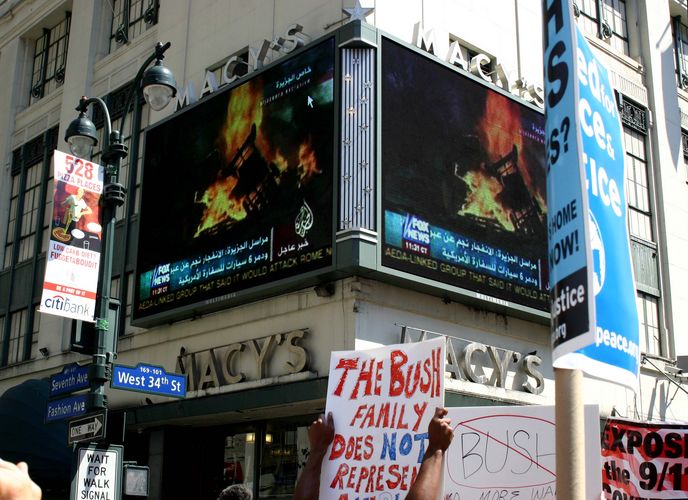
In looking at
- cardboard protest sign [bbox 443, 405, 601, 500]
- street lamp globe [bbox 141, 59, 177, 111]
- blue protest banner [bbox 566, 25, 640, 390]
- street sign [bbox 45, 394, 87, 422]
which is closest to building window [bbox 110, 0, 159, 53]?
street lamp globe [bbox 141, 59, 177, 111]

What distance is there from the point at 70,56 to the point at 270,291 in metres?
12.7

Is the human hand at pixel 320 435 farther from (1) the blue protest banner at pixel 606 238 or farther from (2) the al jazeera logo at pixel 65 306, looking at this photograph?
(2) the al jazeera logo at pixel 65 306

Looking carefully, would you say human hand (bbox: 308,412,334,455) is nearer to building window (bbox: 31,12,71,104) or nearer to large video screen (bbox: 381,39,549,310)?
large video screen (bbox: 381,39,549,310)

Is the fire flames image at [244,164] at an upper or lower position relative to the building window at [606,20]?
lower

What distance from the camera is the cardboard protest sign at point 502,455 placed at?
23.9ft

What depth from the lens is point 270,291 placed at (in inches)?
628

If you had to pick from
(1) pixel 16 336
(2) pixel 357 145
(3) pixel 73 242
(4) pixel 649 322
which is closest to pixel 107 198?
(3) pixel 73 242

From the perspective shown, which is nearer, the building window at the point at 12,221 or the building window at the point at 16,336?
the building window at the point at 16,336

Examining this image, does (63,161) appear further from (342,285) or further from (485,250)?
(485,250)

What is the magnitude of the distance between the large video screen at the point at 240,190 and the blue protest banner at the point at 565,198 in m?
9.99

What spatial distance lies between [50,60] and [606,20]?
15595mm

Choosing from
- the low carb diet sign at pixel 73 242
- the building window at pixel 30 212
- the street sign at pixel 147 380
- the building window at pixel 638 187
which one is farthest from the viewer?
the building window at pixel 30 212

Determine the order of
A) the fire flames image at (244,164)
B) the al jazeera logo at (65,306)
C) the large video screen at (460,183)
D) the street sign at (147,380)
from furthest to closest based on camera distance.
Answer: the fire flames image at (244,164) → the large video screen at (460,183) → the al jazeera logo at (65,306) → the street sign at (147,380)

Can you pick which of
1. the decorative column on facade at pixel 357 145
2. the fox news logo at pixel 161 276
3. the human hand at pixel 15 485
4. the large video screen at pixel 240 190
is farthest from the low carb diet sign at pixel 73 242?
the human hand at pixel 15 485
